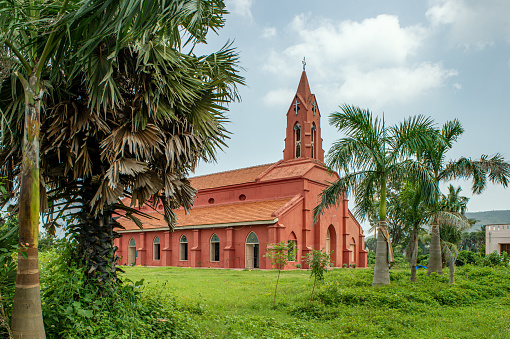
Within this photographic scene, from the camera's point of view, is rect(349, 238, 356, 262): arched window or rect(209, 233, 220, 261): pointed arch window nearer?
rect(209, 233, 220, 261): pointed arch window

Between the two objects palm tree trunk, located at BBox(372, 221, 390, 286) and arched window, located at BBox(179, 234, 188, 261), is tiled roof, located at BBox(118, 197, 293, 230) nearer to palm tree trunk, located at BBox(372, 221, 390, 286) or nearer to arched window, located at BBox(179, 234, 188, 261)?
arched window, located at BBox(179, 234, 188, 261)

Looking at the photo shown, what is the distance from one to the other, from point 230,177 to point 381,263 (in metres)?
23.1

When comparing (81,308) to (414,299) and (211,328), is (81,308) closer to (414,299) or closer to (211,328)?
(211,328)

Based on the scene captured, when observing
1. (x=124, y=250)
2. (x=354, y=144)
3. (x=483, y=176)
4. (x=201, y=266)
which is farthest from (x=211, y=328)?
(x=124, y=250)

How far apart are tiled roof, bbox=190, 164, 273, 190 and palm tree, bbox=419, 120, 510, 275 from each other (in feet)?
60.9

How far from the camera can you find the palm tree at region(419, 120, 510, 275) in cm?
1438

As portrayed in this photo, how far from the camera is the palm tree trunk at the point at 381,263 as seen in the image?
12711 mm

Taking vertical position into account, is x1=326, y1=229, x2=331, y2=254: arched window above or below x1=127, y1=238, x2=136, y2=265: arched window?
above

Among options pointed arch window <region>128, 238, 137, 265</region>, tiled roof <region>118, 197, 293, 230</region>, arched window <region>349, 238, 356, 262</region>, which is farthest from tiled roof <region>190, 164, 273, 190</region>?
arched window <region>349, 238, 356, 262</region>

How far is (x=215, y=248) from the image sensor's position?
29125mm

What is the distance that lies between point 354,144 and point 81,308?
30.1 ft

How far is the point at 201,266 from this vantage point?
29.2m

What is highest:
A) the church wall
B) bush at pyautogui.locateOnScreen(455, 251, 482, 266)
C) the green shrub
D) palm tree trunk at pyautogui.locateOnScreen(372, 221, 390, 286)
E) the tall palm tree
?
the church wall

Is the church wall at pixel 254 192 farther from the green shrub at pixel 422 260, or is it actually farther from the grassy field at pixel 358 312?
the grassy field at pixel 358 312
